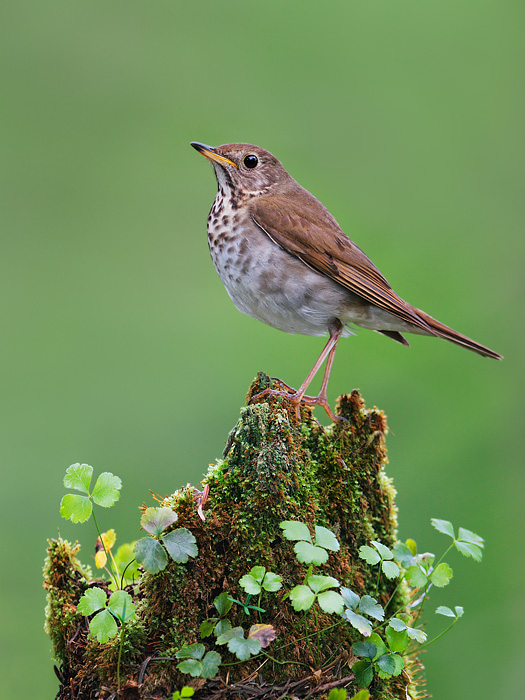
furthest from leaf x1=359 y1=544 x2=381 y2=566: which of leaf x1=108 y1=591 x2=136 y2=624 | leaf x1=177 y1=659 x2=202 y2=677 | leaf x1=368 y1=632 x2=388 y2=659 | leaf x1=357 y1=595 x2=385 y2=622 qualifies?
leaf x1=108 y1=591 x2=136 y2=624

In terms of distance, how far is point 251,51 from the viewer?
704 centimetres

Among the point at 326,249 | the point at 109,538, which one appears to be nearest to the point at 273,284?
→ the point at 326,249

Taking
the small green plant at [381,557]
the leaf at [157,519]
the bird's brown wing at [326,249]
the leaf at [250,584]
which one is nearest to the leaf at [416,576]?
the small green plant at [381,557]

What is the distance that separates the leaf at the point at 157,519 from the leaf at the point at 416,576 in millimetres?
780

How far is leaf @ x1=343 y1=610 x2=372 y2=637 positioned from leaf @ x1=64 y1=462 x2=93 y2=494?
845 millimetres

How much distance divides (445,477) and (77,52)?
16.9 feet

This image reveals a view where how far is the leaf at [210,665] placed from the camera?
194 cm

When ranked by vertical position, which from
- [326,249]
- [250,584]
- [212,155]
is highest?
[212,155]

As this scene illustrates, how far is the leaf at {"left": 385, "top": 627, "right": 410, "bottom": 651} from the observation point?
2.05 m

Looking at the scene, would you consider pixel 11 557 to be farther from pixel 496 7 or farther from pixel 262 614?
pixel 496 7

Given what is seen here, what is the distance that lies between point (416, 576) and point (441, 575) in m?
0.08

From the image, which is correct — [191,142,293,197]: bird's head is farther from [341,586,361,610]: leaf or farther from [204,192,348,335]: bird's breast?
[341,586,361,610]: leaf

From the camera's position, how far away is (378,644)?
207cm

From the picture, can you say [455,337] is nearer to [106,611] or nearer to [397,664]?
[397,664]
